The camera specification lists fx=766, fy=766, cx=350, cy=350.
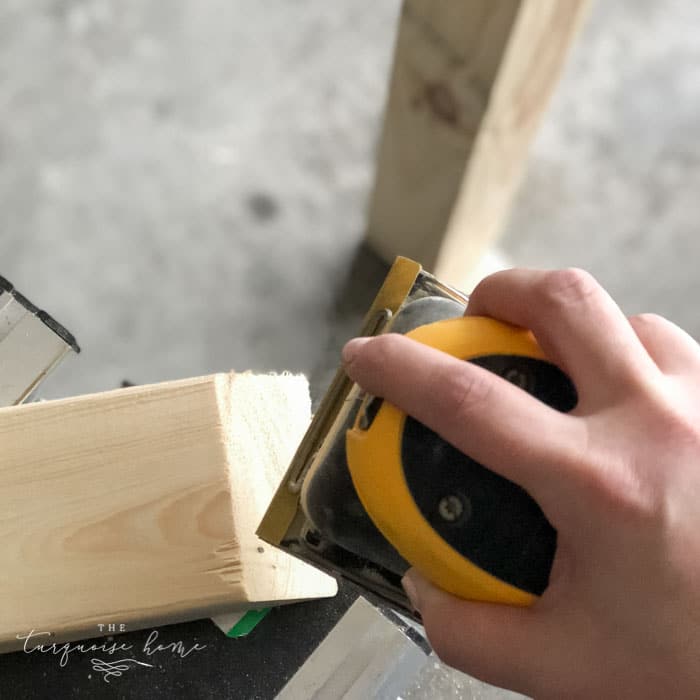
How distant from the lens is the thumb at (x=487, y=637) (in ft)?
1.30

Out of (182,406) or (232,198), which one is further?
(232,198)

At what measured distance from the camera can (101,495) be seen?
0.55 m

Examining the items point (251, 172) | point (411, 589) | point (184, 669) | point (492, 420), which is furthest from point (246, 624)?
point (251, 172)

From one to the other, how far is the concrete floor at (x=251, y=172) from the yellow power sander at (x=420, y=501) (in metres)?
0.84

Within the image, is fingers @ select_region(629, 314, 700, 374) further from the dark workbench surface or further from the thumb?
the dark workbench surface

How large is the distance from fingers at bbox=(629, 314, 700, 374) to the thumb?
0.16 meters

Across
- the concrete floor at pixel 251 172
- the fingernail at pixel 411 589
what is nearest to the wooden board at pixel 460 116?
the concrete floor at pixel 251 172

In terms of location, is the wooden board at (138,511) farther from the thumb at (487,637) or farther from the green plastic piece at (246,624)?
the thumb at (487,637)

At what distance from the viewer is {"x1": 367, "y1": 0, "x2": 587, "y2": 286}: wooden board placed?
0.89 meters

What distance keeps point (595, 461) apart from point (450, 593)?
115 mm

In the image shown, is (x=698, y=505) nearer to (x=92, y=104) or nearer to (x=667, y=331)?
(x=667, y=331)

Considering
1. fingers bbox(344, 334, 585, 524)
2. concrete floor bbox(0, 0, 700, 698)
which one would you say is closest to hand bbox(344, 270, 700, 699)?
fingers bbox(344, 334, 585, 524)

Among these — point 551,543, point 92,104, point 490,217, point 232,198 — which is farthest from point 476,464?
point 92,104

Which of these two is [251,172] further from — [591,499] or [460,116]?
[591,499]
